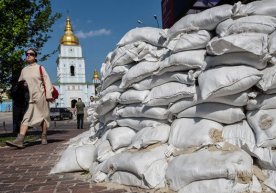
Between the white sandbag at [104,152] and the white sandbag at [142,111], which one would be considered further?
the white sandbag at [104,152]

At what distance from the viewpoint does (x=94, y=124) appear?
4.78 meters

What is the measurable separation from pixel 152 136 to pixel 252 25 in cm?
115

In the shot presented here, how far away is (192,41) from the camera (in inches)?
117

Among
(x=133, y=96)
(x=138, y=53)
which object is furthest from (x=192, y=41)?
(x=133, y=96)

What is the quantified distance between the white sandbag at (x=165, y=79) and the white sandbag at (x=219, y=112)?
248mm

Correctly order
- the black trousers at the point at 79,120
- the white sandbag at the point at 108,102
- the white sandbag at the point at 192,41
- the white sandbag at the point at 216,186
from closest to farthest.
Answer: the white sandbag at the point at 216,186, the white sandbag at the point at 192,41, the white sandbag at the point at 108,102, the black trousers at the point at 79,120

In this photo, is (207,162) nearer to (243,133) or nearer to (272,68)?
(243,133)

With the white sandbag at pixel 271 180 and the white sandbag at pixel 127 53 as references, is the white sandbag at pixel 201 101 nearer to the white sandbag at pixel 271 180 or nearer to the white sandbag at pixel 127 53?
the white sandbag at pixel 271 180

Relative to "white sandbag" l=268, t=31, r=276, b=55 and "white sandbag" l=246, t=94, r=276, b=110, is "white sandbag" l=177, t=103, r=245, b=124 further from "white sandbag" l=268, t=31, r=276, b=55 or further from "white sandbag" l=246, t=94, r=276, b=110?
"white sandbag" l=268, t=31, r=276, b=55

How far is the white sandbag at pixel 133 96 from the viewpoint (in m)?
3.30

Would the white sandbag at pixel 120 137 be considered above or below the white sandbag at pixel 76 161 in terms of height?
above

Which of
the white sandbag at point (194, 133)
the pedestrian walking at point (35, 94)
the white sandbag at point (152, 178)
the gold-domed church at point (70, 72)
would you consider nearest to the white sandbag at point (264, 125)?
the white sandbag at point (194, 133)

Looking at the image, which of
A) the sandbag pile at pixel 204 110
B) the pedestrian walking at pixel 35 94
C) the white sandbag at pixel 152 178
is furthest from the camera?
the pedestrian walking at pixel 35 94

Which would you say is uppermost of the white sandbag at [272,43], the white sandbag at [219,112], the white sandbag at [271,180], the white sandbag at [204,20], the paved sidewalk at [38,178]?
the white sandbag at [204,20]
